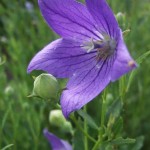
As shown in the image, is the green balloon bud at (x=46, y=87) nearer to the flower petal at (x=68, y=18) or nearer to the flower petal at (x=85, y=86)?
the flower petal at (x=85, y=86)

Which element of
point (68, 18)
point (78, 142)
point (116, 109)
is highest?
point (68, 18)

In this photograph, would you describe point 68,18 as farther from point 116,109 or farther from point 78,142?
point 78,142

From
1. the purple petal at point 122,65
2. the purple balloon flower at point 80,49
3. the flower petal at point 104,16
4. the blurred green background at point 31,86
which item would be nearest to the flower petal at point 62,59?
the purple balloon flower at point 80,49

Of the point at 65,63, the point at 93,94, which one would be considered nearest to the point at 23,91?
the point at 65,63

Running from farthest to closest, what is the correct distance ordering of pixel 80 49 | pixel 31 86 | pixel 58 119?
pixel 31 86, pixel 58 119, pixel 80 49

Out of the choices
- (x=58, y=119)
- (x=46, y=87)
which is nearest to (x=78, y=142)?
(x=58, y=119)

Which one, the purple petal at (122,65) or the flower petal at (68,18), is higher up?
the flower petal at (68,18)

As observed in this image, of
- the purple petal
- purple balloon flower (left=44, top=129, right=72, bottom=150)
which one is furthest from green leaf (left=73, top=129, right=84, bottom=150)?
the purple petal
